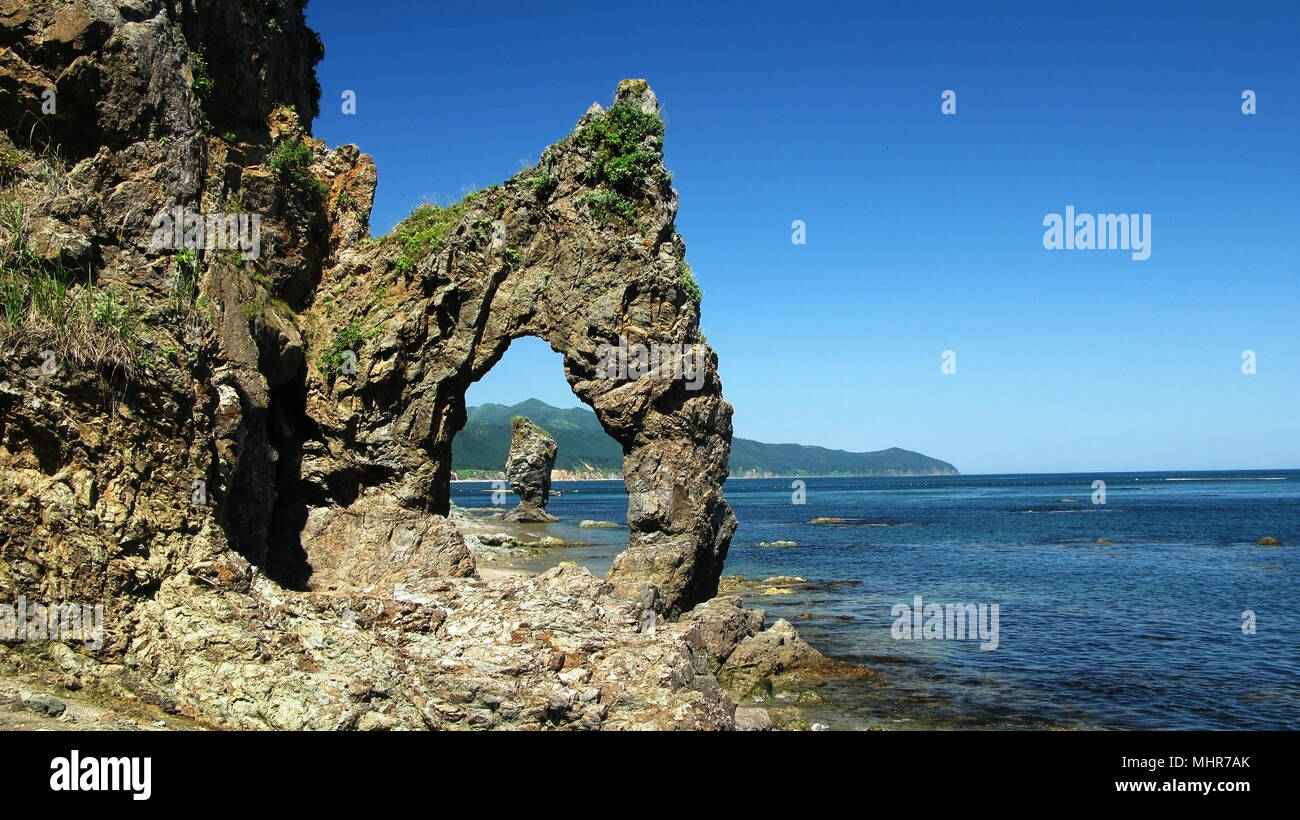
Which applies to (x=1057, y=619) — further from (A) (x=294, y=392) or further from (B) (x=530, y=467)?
(B) (x=530, y=467)

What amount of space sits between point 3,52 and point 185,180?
3253 mm

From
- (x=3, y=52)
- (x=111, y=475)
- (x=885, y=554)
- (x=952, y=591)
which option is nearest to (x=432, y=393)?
(x=111, y=475)

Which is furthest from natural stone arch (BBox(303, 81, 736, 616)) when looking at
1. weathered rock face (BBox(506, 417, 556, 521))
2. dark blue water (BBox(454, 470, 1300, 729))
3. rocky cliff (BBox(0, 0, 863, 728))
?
weathered rock face (BBox(506, 417, 556, 521))

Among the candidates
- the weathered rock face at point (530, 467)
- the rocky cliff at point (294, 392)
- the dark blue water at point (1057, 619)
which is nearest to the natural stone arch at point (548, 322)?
the rocky cliff at point (294, 392)

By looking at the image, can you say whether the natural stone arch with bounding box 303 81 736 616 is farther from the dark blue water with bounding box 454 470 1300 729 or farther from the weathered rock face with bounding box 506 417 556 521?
the weathered rock face with bounding box 506 417 556 521

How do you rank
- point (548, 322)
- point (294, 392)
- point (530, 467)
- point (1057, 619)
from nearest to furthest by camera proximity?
point (294, 392), point (548, 322), point (1057, 619), point (530, 467)

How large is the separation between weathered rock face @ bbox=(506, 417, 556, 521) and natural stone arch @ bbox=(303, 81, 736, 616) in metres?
54.1

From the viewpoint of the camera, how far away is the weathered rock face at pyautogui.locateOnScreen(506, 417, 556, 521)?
7500cm

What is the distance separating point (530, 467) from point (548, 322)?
188 ft

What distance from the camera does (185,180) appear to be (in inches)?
624

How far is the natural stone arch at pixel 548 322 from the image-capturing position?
19516mm

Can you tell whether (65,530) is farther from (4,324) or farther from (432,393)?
(432,393)

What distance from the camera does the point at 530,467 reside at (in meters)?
76.4

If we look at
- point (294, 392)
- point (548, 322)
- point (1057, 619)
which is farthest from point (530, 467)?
point (294, 392)
